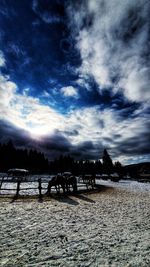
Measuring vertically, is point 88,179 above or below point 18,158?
below

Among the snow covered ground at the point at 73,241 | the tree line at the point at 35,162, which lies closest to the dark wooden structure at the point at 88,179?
the snow covered ground at the point at 73,241

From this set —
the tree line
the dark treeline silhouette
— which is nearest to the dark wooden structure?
the tree line

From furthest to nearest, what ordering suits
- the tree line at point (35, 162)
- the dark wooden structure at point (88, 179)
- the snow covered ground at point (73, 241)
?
1. the tree line at point (35, 162)
2. the dark wooden structure at point (88, 179)
3. the snow covered ground at point (73, 241)

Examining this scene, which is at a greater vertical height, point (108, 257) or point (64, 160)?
point (64, 160)

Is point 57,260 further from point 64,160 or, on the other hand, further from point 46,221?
point 64,160

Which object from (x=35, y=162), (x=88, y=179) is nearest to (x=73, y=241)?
(x=88, y=179)

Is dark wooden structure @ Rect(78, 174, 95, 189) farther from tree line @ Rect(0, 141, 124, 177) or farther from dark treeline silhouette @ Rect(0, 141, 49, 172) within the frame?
dark treeline silhouette @ Rect(0, 141, 49, 172)

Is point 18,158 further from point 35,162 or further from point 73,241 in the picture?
point 73,241

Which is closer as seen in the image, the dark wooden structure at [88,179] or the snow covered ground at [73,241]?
the snow covered ground at [73,241]

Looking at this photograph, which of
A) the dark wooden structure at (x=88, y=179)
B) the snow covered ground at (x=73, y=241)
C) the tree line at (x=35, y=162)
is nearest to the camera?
the snow covered ground at (x=73, y=241)

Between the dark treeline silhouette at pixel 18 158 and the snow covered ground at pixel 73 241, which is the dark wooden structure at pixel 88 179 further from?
the dark treeline silhouette at pixel 18 158

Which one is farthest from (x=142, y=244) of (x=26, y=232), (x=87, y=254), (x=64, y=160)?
(x=64, y=160)

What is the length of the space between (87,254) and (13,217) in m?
4.80

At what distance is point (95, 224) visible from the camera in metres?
7.51
